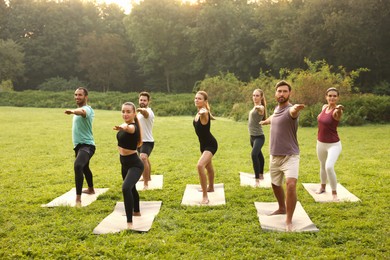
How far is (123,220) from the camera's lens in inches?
250

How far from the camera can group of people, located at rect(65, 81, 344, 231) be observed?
5.82 metres

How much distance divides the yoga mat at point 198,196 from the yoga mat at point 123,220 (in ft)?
1.96

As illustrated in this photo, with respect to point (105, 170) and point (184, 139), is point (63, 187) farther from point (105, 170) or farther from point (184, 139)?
point (184, 139)

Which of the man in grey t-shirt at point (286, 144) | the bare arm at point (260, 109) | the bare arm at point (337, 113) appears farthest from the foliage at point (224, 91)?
the man in grey t-shirt at point (286, 144)

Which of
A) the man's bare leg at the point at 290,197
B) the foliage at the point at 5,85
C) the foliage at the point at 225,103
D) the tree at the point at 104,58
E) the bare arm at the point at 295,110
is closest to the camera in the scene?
the bare arm at the point at 295,110

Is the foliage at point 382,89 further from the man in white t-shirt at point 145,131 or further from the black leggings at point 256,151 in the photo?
the man in white t-shirt at point 145,131

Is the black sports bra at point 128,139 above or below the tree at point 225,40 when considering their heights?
below

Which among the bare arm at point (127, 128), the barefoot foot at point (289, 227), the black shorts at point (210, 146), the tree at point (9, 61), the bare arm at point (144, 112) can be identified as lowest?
the barefoot foot at point (289, 227)

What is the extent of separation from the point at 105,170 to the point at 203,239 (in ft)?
18.4

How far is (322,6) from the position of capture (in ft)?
115

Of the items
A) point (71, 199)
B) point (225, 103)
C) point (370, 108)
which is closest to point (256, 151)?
point (71, 199)

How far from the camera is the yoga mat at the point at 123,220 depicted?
5873 millimetres

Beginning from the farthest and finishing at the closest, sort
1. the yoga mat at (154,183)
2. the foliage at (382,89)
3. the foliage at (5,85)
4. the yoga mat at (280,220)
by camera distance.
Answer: the foliage at (5,85) → the foliage at (382,89) → the yoga mat at (154,183) → the yoga mat at (280,220)

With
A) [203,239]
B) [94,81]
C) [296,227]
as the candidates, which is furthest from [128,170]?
[94,81]
